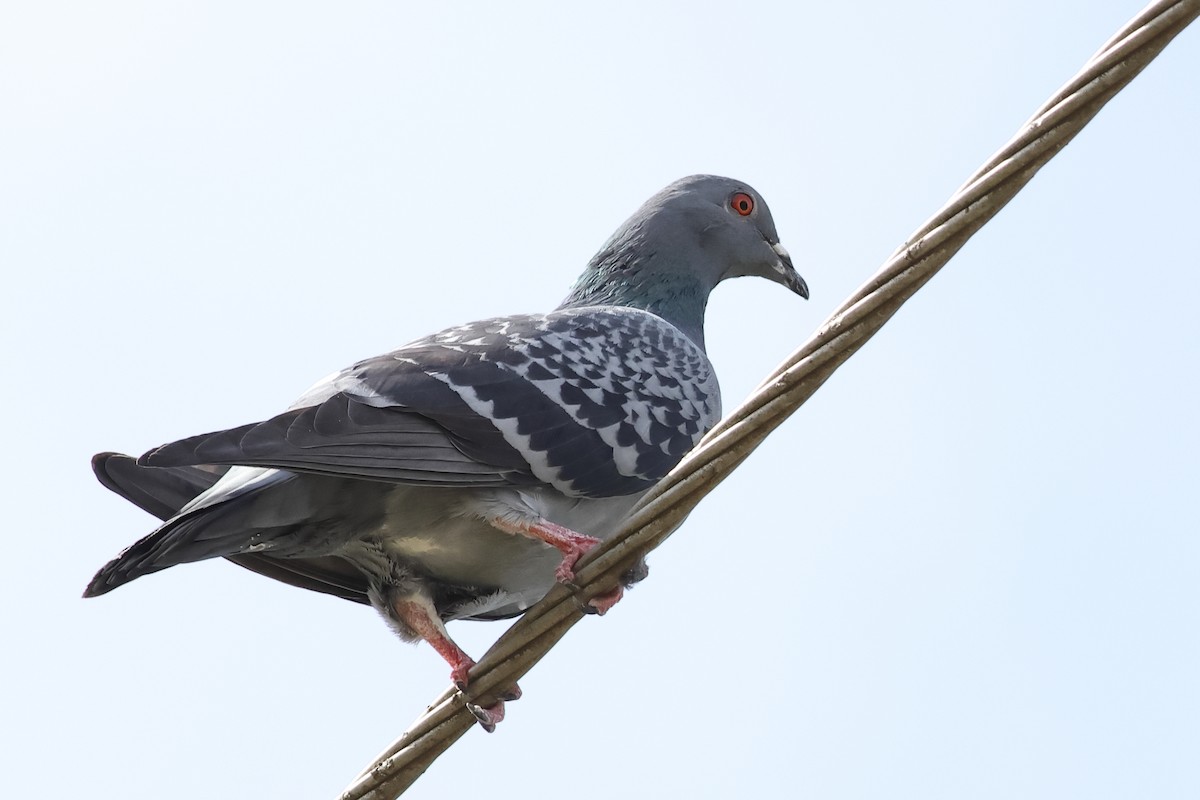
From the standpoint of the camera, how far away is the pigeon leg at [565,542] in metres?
4.91

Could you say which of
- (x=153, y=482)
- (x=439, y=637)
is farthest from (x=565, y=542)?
(x=153, y=482)

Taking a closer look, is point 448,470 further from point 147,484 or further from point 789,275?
point 789,275

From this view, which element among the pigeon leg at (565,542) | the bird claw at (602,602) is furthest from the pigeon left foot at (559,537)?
the bird claw at (602,602)

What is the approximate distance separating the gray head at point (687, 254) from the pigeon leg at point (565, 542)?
2290 mm

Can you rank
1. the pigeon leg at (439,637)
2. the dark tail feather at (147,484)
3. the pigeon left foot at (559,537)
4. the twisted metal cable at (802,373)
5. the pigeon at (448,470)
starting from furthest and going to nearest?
the dark tail feather at (147,484) < the pigeon leg at (439,637) < the pigeon at (448,470) < the pigeon left foot at (559,537) < the twisted metal cable at (802,373)

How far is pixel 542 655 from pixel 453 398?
1.24 meters

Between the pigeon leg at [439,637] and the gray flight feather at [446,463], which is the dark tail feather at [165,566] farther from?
the pigeon leg at [439,637]

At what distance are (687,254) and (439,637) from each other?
2827 mm

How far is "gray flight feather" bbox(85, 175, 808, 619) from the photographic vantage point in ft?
17.5

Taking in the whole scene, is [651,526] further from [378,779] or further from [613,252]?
[613,252]

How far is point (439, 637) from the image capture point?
6.24 m

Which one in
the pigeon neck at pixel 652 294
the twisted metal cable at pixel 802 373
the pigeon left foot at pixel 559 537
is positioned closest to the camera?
the twisted metal cable at pixel 802 373

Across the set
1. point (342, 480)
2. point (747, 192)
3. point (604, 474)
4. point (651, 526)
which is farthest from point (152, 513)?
point (747, 192)

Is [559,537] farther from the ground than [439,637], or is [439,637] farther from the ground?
[559,537]
